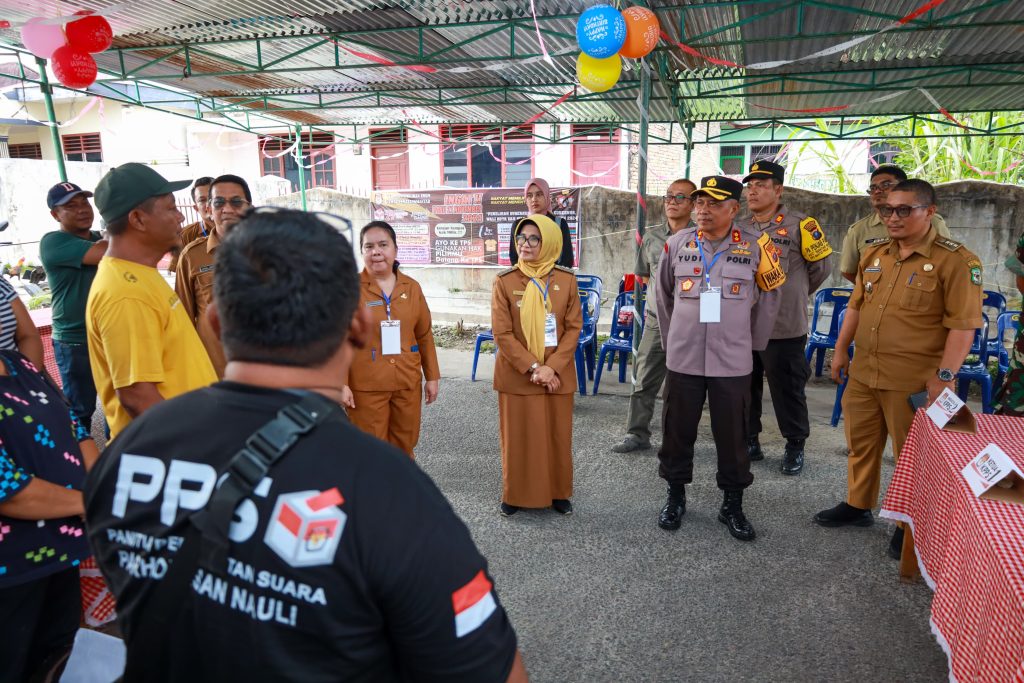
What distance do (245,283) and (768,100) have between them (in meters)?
9.99

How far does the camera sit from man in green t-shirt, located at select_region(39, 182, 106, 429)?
3533mm

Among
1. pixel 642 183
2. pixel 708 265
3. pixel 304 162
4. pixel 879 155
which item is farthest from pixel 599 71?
pixel 304 162

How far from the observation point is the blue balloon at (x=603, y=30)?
13.8ft

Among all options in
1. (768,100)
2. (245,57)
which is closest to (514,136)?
(768,100)

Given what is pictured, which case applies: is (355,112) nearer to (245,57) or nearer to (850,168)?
(245,57)

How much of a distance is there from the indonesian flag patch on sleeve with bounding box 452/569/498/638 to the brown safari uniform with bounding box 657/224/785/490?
8.28 feet

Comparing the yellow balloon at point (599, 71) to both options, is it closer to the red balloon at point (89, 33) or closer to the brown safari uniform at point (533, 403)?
the brown safari uniform at point (533, 403)

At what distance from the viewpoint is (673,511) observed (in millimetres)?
3311

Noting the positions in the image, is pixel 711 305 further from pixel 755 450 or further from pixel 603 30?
pixel 603 30

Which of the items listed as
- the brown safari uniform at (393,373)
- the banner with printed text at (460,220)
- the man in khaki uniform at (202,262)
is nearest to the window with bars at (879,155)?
the banner with printed text at (460,220)

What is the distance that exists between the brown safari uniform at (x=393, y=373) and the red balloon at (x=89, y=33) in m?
4.20

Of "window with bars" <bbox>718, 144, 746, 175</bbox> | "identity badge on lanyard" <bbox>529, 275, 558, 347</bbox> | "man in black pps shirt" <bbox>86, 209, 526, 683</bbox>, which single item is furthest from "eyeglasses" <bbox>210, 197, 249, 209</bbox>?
"window with bars" <bbox>718, 144, 746, 175</bbox>

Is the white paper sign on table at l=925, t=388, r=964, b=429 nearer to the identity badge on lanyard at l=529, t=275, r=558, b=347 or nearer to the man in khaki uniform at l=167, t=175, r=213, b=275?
the identity badge on lanyard at l=529, t=275, r=558, b=347

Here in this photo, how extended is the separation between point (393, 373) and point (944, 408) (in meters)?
2.43
